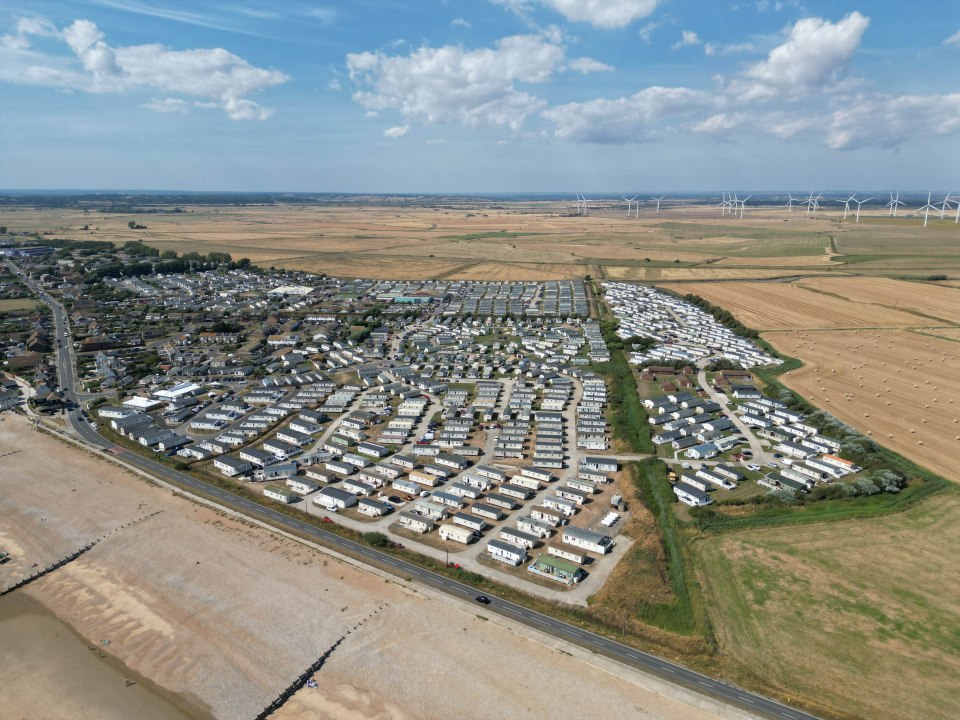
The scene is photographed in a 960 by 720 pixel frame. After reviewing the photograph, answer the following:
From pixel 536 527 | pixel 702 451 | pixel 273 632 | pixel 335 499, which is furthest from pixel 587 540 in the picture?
pixel 273 632

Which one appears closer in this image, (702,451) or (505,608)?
(505,608)

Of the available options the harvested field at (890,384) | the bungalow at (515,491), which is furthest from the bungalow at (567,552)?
the harvested field at (890,384)

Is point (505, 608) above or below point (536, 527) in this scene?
below

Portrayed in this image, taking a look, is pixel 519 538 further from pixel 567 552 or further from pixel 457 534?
pixel 457 534

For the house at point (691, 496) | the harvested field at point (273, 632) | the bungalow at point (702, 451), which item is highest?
the bungalow at point (702, 451)

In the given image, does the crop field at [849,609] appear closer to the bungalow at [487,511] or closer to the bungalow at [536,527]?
the bungalow at [536,527]

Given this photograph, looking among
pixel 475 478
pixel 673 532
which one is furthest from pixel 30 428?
pixel 673 532
